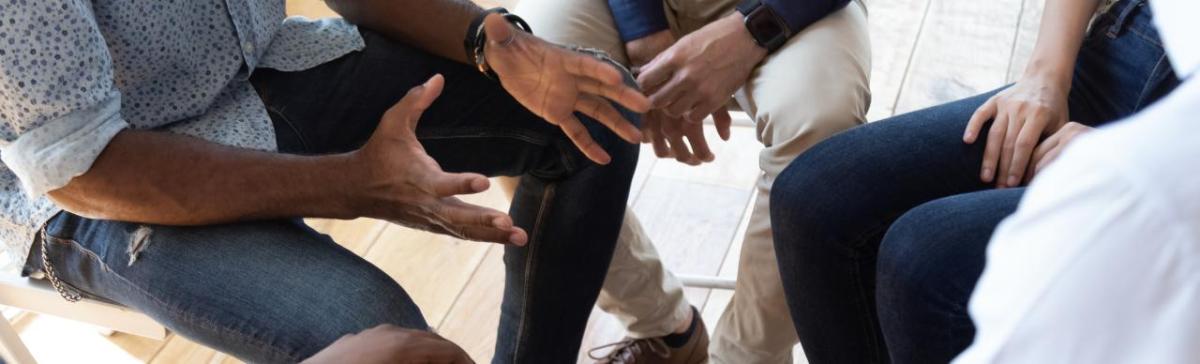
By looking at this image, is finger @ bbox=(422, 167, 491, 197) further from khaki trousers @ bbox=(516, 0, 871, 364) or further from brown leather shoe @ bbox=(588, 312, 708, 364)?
brown leather shoe @ bbox=(588, 312, 708, 364)

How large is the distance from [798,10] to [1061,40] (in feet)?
0.96

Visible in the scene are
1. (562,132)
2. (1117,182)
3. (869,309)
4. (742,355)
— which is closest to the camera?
(1117,182)

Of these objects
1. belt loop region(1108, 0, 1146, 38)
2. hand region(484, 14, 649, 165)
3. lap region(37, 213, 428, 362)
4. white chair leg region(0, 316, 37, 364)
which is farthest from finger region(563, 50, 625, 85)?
white chair leg region(0, 316, 37, 364)

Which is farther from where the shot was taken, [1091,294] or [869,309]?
[869,309]

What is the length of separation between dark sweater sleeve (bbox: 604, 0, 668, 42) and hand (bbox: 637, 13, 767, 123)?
7 cm

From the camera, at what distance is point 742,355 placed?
1.36m

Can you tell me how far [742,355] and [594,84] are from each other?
1.33 ft

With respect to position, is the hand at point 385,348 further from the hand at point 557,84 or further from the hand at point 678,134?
the hand at point 678,134

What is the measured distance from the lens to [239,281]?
40.3 inches

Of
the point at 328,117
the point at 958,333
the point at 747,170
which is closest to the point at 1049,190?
the point at 958,333

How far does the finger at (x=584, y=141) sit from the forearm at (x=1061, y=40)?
0.46m

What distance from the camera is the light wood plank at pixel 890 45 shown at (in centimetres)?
209

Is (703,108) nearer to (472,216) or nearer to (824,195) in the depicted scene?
(824,195)

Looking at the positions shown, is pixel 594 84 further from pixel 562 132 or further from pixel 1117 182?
pixel 1117 182
